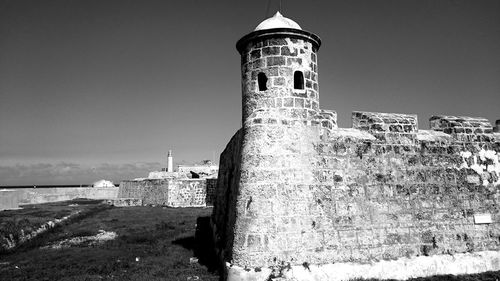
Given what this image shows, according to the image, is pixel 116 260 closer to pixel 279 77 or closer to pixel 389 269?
pixel 279 77

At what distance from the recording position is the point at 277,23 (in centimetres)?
852

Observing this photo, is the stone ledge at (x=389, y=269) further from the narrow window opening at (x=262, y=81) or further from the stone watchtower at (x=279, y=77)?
the narrow window opening at (x=262, y=81)

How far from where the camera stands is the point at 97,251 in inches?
461

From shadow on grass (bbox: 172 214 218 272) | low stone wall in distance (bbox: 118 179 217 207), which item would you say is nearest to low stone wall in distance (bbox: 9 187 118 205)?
low stone wall in distance (bbox: 118 179 217 207)

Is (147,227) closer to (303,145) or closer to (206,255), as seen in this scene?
(206,255)

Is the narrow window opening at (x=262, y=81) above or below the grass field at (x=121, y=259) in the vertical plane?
above

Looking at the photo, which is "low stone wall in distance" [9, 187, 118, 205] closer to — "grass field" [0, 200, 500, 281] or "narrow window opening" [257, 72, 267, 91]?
"grass field" [0, 200, 500, 281]

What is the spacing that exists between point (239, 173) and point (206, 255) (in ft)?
12.6

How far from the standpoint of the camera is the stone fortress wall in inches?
292

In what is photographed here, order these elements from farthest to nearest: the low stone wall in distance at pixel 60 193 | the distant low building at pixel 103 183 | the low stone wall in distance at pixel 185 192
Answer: the distant low building at pixel 103 183 < the low stone wall in distance at pixel 60 193 < the low stone wall in distance at pixel 185 192

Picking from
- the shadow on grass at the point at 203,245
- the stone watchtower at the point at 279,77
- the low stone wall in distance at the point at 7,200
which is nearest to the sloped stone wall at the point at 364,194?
the stone watchtower at the point at 279,77

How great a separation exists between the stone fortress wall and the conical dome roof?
34 cm

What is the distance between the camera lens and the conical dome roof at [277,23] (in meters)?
8.45

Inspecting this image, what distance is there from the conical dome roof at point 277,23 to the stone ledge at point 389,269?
540 cm
